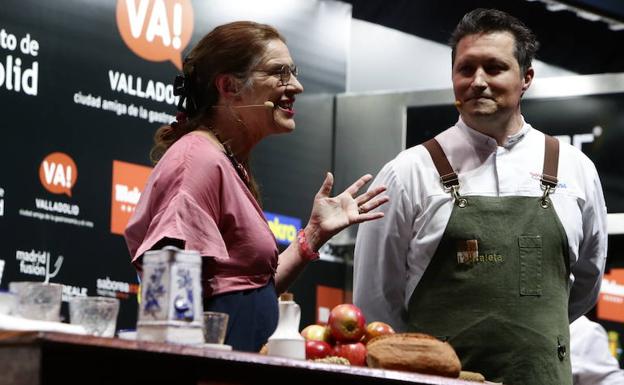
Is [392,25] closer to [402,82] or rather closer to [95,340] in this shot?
[402,82]

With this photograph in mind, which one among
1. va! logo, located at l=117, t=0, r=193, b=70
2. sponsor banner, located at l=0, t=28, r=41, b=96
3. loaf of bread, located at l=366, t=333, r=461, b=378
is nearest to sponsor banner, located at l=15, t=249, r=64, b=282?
sponsor banner, located at l=0, t=28, r=41, b=96

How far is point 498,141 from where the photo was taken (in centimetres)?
348

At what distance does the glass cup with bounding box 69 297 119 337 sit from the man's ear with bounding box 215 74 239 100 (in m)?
0.92

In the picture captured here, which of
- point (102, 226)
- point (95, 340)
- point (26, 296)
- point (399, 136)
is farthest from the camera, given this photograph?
point (399, 136)

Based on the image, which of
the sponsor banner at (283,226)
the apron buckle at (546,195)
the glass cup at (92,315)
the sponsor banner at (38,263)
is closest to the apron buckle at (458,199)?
the apron buckle at (546,195)

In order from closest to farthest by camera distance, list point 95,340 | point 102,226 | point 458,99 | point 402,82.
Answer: point 95,340 < point 458,99 < point 102,226 < point 402,82

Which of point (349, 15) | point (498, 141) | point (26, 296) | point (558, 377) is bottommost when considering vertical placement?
point (558, 377)

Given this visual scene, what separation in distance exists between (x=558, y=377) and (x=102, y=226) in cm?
265

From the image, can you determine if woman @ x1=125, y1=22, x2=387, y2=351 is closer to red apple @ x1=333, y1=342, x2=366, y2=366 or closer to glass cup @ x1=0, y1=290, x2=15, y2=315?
red apple @ x1=333, y1=342, x2=366, y2=366

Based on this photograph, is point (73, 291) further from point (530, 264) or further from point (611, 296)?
point (611, 296)

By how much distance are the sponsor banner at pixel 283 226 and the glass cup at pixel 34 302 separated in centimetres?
422

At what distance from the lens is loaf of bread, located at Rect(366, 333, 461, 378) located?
94.4 inches

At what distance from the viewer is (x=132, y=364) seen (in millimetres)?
1978

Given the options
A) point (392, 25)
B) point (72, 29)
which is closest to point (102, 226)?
point (72, 29)
